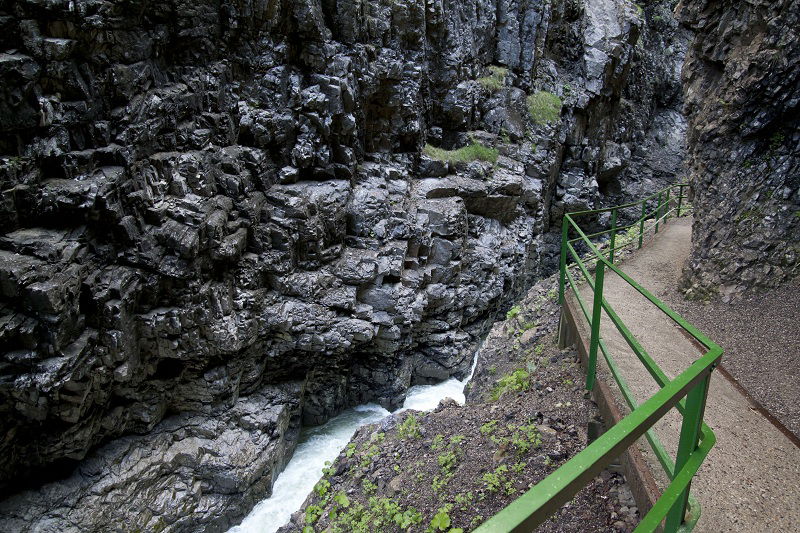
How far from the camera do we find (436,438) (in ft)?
16.4

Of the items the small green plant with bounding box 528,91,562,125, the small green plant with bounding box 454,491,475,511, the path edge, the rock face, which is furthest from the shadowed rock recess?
the rock face

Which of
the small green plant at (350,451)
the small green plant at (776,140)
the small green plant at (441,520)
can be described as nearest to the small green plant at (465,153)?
the small green plant at (776,140)

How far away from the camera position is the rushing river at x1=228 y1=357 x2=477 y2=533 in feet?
30.8

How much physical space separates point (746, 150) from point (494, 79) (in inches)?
518

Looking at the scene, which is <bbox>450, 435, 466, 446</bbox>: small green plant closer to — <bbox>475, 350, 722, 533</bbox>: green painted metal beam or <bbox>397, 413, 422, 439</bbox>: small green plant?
<bbox>397, 413, 422, 439</bbox>: small green plant

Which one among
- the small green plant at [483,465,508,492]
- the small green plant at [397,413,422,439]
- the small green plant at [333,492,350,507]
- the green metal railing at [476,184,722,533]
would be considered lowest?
the small green plant at [333,492,350,507]

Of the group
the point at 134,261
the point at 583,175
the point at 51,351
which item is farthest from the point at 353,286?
the point at 583,175

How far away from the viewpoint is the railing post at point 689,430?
174 centimetres

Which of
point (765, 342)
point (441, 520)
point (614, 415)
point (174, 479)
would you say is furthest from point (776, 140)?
point (174, 479)

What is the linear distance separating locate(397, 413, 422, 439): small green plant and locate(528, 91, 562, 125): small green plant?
15.2 metres

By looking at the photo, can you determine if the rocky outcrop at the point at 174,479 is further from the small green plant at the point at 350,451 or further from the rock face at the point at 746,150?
the rock face at the point at 746,150

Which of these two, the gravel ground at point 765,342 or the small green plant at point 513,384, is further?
the small green plant at point 513,384

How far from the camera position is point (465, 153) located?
632 inches

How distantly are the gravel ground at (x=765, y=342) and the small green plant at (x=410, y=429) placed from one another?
10.8ft
